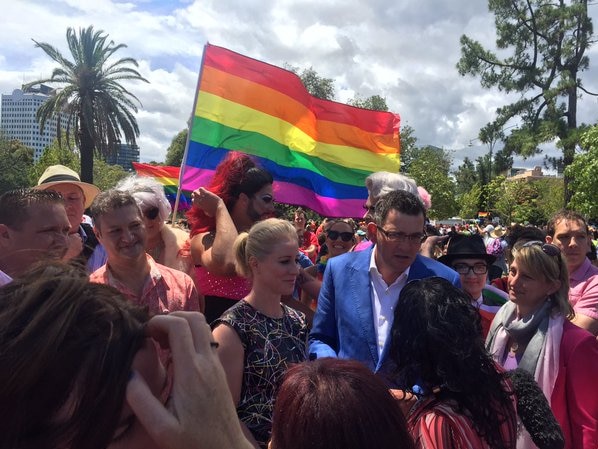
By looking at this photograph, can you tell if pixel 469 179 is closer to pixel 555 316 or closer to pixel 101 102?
pixel 101 102

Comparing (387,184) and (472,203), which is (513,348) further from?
(472,203)

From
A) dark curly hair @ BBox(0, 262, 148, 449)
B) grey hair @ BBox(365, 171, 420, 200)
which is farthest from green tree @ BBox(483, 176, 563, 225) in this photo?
dark curly hair @ BBox(0, 262, 148, 449)

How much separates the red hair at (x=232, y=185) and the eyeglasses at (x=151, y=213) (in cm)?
36

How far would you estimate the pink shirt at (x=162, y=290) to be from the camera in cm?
285

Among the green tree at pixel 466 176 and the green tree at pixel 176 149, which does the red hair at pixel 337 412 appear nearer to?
the green tree at pixel 176 149

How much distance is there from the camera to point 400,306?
199 cm

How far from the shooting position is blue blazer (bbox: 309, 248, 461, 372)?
9.02 feet

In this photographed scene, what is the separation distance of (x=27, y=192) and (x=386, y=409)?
220 cm

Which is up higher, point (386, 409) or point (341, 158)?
point (341, 158)

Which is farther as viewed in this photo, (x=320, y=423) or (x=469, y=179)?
(x=469, y=179)

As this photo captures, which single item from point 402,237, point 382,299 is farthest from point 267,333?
point 402,237

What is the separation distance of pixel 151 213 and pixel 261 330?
152 cm

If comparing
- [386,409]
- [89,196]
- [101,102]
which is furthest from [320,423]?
[101,102]

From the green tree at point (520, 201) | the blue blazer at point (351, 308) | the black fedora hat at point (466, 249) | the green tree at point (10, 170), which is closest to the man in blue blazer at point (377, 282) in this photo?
the blue blazer at point (351, 308)
